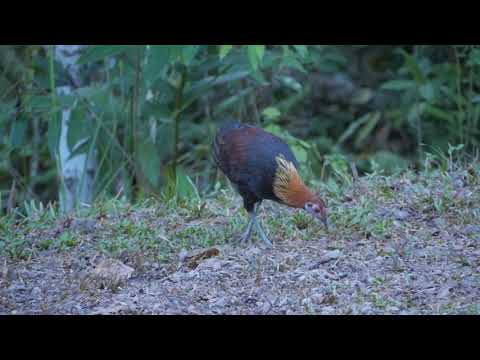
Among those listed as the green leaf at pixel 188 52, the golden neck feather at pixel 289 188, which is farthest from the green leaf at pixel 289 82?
the golden neck feather at pixel 289 188

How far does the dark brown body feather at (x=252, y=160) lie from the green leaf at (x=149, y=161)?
1.20 metres

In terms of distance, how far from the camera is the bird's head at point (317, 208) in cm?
568

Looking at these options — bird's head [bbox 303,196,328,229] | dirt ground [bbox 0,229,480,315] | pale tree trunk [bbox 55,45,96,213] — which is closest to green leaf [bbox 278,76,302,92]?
pale tree trunk [bbox 55,45,96,213]

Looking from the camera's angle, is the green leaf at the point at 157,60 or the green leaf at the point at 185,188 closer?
→ the green leaf at the point at 157,60

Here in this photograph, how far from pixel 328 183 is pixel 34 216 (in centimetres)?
232

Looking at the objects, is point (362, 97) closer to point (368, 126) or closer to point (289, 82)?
point (368, 126)

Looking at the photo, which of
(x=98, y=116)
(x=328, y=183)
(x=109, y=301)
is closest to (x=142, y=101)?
(x=98, y=116)

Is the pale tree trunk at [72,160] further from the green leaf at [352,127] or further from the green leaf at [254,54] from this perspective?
the green leaf at [352,127]

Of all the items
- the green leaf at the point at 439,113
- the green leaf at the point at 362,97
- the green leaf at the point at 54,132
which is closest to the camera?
the green leaf at the point at 54,132

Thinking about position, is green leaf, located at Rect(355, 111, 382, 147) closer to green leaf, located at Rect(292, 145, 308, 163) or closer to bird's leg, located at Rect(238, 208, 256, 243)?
green leaf, located at Rect(292, 145, 308, 163)

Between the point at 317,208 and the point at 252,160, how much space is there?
57 cm

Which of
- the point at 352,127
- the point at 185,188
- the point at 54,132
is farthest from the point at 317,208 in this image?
the point at 352,127

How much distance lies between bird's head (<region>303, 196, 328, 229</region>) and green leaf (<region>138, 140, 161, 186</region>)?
1.86 m

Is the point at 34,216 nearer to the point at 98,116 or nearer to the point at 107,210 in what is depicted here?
the point at 107,210
